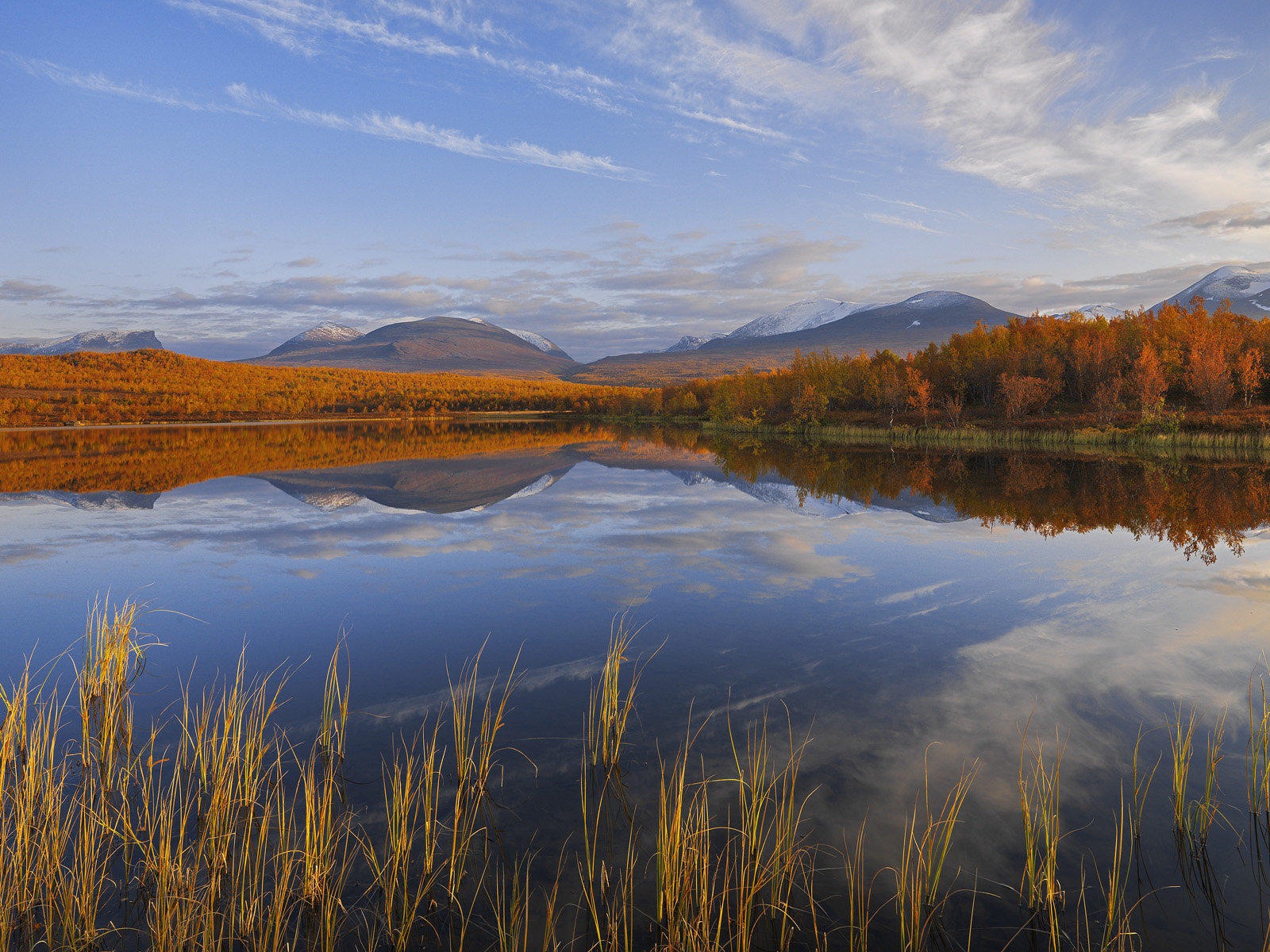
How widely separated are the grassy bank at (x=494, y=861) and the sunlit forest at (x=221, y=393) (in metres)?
83.6

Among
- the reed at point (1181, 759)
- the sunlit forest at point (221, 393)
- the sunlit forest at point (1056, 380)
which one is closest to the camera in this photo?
the reed at point (1181, 759)

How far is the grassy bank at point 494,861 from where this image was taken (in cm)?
377

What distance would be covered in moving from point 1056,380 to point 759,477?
36.5 metres

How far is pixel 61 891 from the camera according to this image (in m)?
3.68

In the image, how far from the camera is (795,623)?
9.93 meters

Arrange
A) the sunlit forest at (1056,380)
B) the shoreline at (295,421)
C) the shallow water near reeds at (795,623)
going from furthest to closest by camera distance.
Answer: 1. the shoreline at (295,421)
2. the sunlit forest at (1056,380)
3. the shallow water near reeds at (795,623)

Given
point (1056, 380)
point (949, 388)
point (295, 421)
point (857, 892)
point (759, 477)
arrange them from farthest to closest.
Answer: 1. point (295, 421)
2. point (949, 388)
3. point (1056, 380)
4. point (759, 477)
5. point (857, 892)

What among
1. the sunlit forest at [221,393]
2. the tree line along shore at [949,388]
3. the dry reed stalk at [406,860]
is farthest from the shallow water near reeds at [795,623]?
the sunlit forest at [221,393]

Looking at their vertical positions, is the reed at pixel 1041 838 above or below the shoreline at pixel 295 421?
below

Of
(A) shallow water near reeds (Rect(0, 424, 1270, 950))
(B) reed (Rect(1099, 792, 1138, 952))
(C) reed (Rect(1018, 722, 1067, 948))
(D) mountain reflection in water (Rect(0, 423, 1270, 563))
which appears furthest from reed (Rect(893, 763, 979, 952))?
(D) mountain reflection in water (Rect(0, 423, 1270, 563))

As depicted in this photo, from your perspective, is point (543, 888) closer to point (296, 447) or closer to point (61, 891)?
point (61, 891)

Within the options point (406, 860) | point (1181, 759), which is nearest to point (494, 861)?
point (406, 860)

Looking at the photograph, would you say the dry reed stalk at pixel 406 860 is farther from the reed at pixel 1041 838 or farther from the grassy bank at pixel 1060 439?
the grassy bank at pixel 1060 439

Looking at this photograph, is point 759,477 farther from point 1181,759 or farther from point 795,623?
point 1181,759
